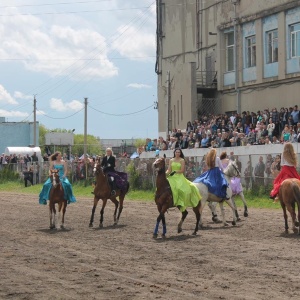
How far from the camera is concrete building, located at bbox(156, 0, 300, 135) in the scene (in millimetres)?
44438

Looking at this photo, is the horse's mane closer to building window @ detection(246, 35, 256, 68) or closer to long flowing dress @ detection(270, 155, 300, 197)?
long flowing dress @ detection(270, 155, 300, 197)

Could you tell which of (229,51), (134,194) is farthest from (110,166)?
(229,51)

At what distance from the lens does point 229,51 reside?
50.8 meters

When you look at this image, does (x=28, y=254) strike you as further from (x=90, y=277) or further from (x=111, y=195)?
(x=111, y=195)

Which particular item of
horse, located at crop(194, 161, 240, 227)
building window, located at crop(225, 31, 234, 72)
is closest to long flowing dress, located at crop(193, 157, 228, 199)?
horse, located at crop(194, 161, 240, 227)

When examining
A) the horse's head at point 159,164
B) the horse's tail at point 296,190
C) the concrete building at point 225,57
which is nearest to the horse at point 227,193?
the horse's head at point 159,164

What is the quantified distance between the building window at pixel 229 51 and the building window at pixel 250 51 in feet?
6.27

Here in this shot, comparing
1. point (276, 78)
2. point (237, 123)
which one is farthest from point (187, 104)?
point (237, 123)

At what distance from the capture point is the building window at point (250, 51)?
47.8m

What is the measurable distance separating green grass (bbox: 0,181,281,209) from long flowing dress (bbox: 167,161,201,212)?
10402 mm

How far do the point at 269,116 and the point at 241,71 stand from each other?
1083 cm

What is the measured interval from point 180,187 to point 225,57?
103 feet

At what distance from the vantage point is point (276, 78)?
45.3 metres

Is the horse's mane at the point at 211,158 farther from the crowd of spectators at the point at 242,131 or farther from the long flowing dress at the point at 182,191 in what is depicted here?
the crowd of spectators at the point at 242,131
